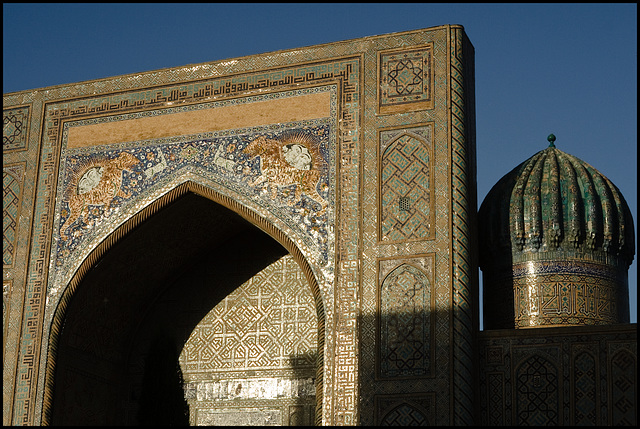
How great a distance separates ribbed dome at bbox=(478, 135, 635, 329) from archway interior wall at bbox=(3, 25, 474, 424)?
723 mm

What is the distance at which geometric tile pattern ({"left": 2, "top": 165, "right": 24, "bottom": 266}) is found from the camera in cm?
866

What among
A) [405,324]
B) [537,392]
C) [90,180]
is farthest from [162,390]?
[537,392]

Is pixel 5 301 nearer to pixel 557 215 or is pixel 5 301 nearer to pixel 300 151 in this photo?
pixel 300 151

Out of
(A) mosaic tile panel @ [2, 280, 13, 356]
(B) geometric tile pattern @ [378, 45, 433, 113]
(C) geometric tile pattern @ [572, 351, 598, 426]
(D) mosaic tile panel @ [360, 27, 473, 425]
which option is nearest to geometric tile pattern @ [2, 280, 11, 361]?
(A) mosaic tile panel @ [2, 280, 13, 356]

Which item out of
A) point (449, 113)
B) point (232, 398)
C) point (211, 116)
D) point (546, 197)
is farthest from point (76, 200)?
point (546, 197)

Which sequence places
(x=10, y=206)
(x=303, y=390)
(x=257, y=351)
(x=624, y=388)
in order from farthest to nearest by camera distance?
(x=10, y=206)
(x=257, y=351)
(x=303, y=390)
(x=624, y=388)

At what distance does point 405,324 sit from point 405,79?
1.86 m

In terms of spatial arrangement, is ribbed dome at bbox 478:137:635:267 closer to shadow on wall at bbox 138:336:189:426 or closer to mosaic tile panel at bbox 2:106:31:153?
shadow on wall at bbox 138:336:189:426

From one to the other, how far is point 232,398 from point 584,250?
299 cm

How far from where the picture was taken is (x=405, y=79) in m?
7.96

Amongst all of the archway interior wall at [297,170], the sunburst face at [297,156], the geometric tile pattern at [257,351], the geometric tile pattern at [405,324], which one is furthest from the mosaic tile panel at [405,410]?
the sunburst face at [297,156]

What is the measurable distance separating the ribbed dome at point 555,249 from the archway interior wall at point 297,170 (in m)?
0.72

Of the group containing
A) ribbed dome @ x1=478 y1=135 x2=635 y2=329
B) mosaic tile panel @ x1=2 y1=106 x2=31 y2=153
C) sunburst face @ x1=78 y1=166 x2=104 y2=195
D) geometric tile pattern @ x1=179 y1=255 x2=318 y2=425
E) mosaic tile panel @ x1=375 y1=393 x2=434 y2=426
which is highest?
mosaic tile panel @ x1=2 y1=106 x2=31 y2=153

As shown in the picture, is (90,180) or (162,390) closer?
(162,390)
